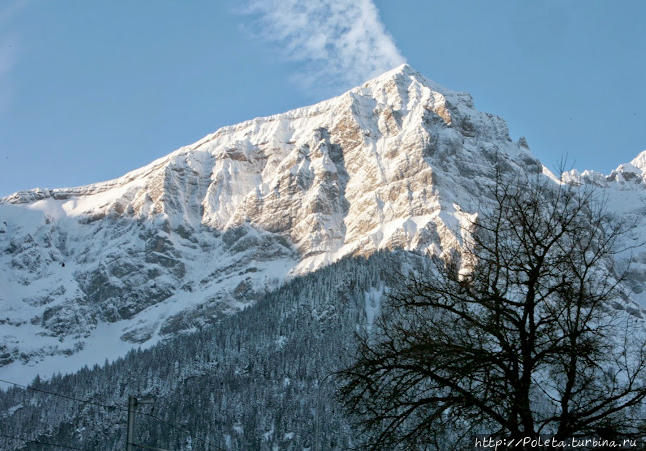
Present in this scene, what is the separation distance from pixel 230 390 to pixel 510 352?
474 ft

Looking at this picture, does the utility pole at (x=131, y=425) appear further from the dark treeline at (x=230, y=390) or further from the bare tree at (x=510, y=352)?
the dark treeline at (x=230, y=390)

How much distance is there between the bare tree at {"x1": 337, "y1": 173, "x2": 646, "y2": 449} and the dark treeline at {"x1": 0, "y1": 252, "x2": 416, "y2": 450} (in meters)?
97.2

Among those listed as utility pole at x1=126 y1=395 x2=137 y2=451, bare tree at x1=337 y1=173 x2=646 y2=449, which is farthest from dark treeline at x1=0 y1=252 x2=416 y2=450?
bare tree at x1=337 y1=173 x2=646 y2=449

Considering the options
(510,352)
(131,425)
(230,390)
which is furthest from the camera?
(230,390)

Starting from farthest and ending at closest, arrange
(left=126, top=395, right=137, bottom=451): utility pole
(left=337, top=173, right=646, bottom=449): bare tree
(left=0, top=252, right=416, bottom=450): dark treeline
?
(left=0, top=252, right=416, bottom=450): dark treeline → (left=126, top=395, right=137, bottom=451): utility pole → (left=337, top=173, right=646, bottom=449): bare tree

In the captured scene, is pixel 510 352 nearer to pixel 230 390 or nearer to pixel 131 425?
pixel 131 425

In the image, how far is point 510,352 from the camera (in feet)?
29.7

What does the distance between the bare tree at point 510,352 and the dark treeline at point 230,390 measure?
9717 centimetres

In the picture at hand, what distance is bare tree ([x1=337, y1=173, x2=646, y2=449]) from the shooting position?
8969 millimetres

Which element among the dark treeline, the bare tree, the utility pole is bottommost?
the bare tree

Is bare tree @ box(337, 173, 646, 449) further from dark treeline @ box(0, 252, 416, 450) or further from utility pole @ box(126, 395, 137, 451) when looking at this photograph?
dark treeline @ box(0, 252, 416, 450)

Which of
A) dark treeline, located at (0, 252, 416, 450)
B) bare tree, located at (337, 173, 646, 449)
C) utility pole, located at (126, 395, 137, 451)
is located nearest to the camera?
bare tree, located at (337, 173, 646, 449)

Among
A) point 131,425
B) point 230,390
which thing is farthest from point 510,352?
point 230,390

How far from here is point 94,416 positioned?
503 ft
